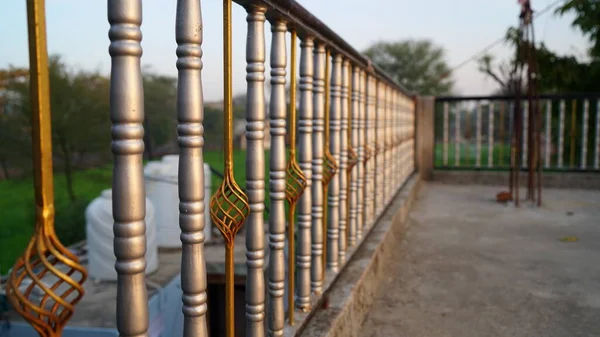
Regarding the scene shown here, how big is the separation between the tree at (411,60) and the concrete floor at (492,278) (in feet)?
86.6

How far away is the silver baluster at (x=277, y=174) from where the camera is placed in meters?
1.31

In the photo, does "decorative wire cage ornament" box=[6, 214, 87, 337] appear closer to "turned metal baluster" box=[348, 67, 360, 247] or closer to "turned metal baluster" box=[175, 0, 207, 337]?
"turned metal baluster" box=[175, 0, 207, 337]

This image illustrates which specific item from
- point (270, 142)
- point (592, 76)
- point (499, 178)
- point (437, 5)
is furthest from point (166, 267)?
point (437, 5)

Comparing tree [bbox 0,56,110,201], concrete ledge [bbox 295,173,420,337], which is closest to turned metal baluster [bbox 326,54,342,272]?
concrete ledge [bbox 295,173,420,337]

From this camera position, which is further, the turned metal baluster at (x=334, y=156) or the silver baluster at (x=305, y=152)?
the turned metal baluster at (x=334, y=156)

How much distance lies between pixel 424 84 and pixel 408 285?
92.1 ft

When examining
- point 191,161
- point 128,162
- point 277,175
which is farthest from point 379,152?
point 128,162

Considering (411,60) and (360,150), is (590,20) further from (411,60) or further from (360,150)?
(411,60)

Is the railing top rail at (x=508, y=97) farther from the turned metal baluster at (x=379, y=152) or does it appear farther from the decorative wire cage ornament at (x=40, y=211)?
the decorative wire cage ornament at (x=40, y=211)

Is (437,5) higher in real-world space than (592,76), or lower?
higher

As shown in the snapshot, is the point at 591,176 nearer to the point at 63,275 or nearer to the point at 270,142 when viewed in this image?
the point at 270,142

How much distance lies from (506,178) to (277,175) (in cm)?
565

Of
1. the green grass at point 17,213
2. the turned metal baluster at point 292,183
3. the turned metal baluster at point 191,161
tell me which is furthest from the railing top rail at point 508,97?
the turned metal baluster at point 191,161

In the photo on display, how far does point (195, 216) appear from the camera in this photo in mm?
921
